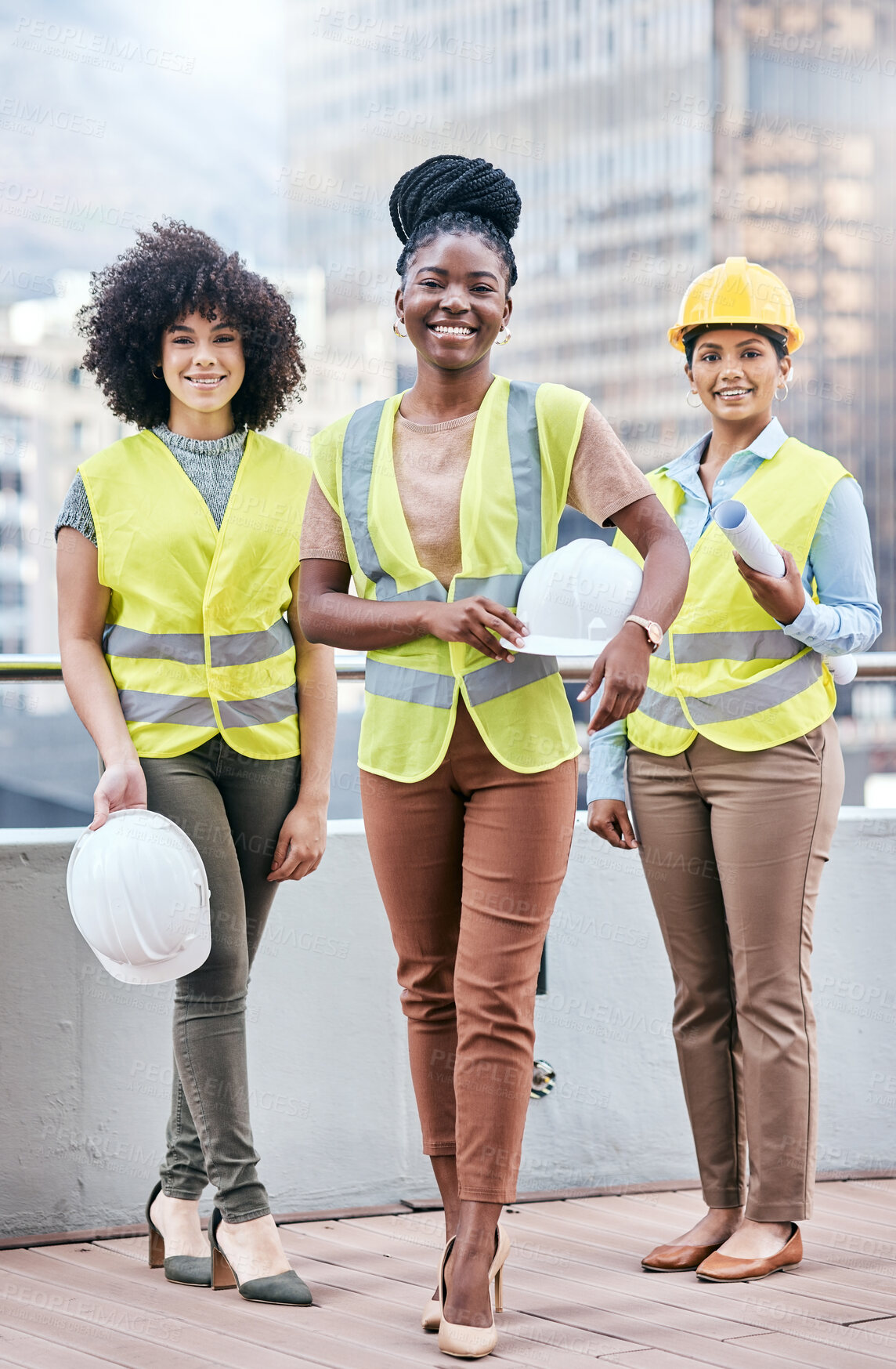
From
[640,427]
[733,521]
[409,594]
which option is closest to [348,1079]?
[409,594]

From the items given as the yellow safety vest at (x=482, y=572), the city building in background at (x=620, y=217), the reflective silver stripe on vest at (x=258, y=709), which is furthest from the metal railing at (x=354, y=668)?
the city building in background at (x=620, y=217)

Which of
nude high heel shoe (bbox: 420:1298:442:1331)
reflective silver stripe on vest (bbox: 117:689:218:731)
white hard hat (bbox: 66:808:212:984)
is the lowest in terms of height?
nude high heel shoe (bbox: 420:1298:442:1331)

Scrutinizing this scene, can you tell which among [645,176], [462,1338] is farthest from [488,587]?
[645,176]

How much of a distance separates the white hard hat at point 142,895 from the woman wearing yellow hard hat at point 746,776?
28.5 inches

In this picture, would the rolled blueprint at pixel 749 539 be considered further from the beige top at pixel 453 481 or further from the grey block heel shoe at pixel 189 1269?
the grey block heel shoe at pixel 189 1269

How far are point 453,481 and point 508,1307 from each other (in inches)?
50.0

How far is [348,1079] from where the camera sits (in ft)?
9.74

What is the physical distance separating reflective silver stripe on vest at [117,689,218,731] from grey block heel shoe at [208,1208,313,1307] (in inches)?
31.3

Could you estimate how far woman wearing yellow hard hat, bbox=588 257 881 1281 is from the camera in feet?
8.00

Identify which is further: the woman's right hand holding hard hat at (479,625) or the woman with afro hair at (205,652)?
the woman with afro hair at (205,652)

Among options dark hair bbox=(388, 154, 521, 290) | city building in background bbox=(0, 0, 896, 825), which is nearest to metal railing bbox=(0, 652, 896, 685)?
dark hair bbox=(388, 154, 521, 290)

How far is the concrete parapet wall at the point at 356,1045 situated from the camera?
279 cm

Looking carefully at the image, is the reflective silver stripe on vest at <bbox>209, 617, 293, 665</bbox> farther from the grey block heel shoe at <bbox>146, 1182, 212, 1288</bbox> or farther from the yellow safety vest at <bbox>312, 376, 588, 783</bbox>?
the grey block heel shoe at <bbox>146, 1182, 212, 1288</bbox>

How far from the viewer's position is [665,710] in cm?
253
